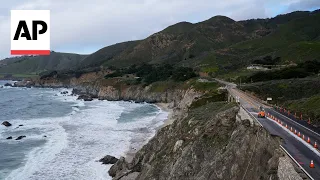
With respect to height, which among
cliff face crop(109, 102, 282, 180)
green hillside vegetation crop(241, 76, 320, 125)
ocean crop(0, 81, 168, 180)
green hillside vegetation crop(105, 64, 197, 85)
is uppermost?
green hillside vegetation crop(105, 64, 197, 85)

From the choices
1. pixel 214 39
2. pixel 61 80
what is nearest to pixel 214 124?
pixel 61 80

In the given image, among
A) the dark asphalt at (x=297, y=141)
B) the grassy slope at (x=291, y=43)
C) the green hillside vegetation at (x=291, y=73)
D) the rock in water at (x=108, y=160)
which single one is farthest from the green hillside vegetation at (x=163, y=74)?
the dark asphalt at (x=297, y=141)

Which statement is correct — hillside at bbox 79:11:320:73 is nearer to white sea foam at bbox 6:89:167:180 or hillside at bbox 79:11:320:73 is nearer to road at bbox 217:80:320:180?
white sea foam at bbox 6:89:167:180

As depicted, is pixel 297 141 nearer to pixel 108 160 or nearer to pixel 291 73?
pixel 108 160

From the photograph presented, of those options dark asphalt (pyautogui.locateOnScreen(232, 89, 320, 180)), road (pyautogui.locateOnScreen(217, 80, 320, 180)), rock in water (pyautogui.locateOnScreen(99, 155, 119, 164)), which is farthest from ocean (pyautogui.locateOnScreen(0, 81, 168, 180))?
dark asphalt (pyautogui.locateOnScreen(232, 89, 320, 180))

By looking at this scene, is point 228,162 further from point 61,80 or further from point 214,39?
point 214,39

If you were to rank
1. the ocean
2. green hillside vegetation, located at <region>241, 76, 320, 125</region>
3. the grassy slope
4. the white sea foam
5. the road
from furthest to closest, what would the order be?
the grassy slope, green hillside vegetation, located at <region>241, 76, 320, 125</region>, the ocean, the white sea foam, the road

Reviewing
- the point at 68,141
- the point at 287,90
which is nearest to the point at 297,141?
the point at 287,90

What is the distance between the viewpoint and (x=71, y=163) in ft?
111

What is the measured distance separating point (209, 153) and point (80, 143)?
23.6 meters

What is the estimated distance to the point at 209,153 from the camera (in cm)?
2205

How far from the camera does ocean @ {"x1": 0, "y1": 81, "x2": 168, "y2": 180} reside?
31984 mm

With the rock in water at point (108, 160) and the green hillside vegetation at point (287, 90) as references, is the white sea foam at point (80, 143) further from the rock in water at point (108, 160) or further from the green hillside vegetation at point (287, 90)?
the green hillside vegetation at point (287, 90)

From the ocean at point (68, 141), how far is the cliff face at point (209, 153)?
532 centimetres
